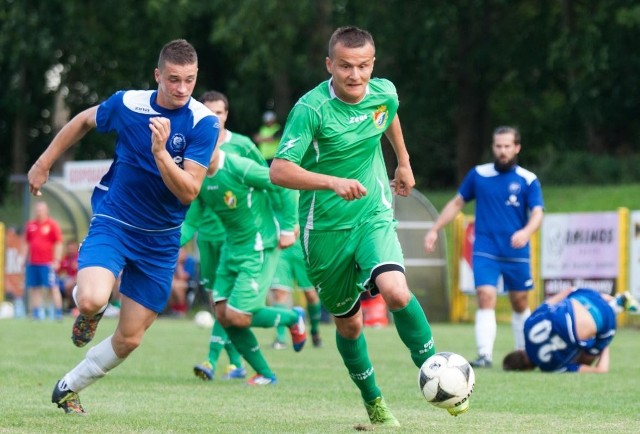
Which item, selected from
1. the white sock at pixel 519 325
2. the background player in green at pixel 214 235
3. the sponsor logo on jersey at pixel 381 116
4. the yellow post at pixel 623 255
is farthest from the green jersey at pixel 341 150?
the yellow post at pixel 623 255

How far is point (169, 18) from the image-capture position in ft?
128

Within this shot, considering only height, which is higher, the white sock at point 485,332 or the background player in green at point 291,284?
the white sock at point 485,332

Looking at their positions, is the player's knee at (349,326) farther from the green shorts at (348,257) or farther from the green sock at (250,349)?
the green sock at (250,349)

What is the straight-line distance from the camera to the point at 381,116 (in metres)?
7.74

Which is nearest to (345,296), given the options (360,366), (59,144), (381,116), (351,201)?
(360,366)

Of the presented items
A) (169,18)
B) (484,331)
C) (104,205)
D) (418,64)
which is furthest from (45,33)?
(104,205)

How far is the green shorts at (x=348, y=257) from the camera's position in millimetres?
7441

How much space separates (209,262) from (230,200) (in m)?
1.12

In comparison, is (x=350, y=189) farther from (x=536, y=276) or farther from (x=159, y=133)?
(x=536, y=276)

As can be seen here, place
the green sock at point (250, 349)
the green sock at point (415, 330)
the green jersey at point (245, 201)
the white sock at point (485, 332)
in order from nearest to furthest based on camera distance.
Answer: the green sock at point (415, 330), the green sock at point (250, 349), the green jersey at point (245, 201), the white sock at point (485, 332)

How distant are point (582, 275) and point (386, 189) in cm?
1447

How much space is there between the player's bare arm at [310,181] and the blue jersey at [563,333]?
204 inches

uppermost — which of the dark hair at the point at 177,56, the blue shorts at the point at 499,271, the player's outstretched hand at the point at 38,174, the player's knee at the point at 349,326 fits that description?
the dark hair at the point at 177,56

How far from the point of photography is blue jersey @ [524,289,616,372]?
11.8m
